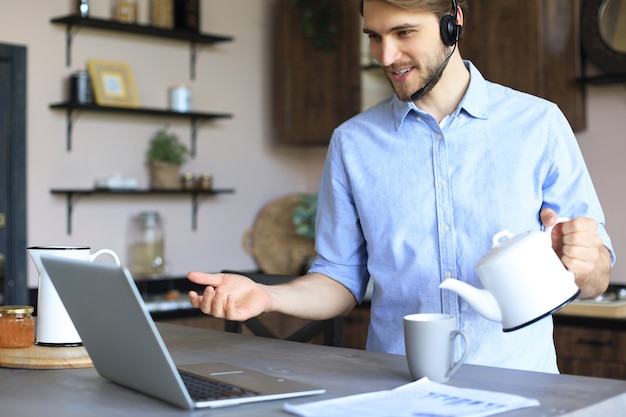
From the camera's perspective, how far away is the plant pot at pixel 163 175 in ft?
14.0

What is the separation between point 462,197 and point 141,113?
266 centimetres

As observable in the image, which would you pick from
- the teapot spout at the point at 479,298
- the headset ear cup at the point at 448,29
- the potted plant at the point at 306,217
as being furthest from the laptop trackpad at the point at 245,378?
the potted plant at the point at 306,217

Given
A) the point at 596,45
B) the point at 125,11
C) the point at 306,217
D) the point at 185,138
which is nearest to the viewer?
the point at 596,45

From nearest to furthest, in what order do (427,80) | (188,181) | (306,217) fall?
(427,80), (188,181), (306,217)

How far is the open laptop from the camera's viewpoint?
1.18 meters

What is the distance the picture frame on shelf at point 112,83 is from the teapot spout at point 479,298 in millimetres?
2954

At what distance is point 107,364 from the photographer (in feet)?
4.54

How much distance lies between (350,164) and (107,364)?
30.2 inches

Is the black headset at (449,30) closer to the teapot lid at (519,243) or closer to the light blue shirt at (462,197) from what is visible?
the light blue shirt at (462,197)

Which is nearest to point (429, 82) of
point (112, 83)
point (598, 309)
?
point (598, 309)

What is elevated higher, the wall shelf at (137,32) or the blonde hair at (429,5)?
the wall shelf at (137,32)

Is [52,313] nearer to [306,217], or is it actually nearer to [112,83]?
[112,83]

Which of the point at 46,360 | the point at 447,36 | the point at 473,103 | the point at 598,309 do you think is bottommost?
the point at 598,309

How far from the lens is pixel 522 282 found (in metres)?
1.33
